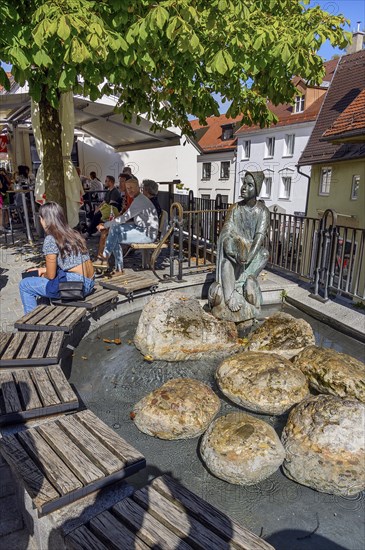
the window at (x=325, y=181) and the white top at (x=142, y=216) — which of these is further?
the window at (x=325, y=181)

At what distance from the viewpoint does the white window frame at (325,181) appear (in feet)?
68.1

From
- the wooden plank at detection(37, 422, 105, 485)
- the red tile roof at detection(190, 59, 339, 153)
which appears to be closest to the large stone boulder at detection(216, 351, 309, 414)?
the wooden plank at detection(37, 422, 105, 485)

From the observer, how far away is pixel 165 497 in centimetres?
201

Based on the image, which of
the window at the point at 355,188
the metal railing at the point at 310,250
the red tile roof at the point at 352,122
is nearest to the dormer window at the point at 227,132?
the window at the point at 355,188

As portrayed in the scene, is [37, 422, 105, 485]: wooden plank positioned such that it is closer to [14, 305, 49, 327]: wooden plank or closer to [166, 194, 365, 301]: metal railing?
[14, 305, 49, 327]: wooden plank

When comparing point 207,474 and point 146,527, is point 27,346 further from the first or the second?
point 146,527

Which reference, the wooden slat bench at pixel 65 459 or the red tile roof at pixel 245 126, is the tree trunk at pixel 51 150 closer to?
the wooden slat bench at pixel 65 459

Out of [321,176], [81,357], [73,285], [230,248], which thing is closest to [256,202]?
[230,248]

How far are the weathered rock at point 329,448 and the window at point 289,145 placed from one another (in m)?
30.2

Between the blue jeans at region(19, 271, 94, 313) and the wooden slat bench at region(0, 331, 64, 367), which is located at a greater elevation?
the blue jeans at region(19, 271, 94, 313)

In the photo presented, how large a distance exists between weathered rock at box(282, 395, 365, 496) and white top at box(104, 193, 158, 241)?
4.25 metres

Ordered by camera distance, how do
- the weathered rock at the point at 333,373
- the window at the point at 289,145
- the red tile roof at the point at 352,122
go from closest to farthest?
1. the weathered rock at the point at 333,373
2. the red tile roof at the point at 352,122
3. the window at the point at 289,145

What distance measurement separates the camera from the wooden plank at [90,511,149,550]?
68.4 inches

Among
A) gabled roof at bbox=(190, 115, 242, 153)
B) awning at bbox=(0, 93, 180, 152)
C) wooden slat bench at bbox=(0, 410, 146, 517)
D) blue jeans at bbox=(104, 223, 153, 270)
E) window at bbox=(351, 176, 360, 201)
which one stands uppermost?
gabled roof at bbox=(190, 115, 242, 153)
